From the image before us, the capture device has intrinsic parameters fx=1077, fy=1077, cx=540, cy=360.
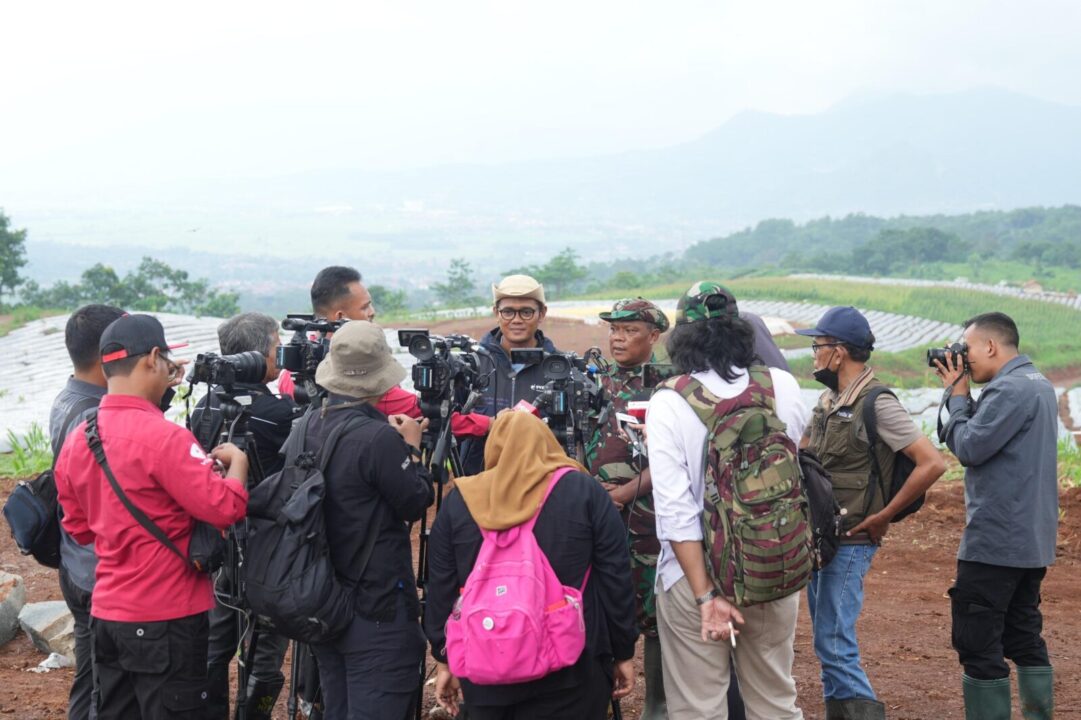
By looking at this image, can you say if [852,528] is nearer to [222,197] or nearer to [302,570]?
[302,570]

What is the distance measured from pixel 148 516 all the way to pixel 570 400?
1.53 meters

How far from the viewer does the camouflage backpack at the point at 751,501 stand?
125 inches

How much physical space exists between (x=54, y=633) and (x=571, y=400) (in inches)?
131

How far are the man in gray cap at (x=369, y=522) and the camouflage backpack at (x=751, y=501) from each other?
932 millimetres

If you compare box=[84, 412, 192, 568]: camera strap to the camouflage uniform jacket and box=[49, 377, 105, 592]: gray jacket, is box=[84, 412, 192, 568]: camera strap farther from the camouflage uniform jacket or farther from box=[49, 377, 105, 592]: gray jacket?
the camouflage uniform jacket

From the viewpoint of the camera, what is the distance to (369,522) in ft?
11.4

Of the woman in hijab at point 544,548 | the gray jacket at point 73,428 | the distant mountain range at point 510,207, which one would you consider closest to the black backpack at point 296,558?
the woman in hijab at point 544,548

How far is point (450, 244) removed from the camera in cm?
Answer: 11738

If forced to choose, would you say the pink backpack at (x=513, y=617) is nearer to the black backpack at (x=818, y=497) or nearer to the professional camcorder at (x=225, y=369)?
the black backpack at (x=818, y=497)

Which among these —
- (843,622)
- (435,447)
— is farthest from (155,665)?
(843,622)

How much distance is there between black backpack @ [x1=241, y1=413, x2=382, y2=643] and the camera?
3338mm

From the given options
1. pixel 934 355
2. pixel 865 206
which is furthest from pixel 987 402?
pixel 865 206

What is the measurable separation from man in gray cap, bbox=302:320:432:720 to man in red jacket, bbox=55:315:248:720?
13.1 inches

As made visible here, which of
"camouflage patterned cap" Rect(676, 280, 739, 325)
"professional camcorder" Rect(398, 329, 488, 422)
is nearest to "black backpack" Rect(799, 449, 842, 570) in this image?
"camouflage patterned cap" Rect(676, 280, 739, 325)
